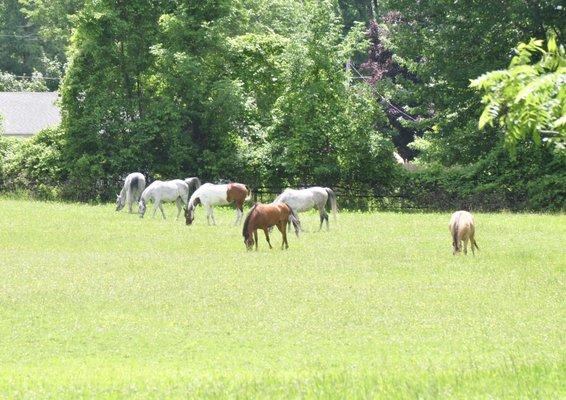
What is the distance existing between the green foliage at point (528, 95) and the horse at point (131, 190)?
107 ft

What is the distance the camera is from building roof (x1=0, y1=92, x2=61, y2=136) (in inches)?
2938

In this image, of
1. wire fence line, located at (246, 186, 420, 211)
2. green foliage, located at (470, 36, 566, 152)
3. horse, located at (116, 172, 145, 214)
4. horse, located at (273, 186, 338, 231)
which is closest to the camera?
green foliage, located at (470, 36, 566, 152)

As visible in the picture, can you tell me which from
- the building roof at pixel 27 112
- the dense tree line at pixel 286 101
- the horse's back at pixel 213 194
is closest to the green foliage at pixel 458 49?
the dense tree line at pixel 286 101

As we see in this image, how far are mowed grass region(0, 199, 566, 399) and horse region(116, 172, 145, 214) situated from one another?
10.6m

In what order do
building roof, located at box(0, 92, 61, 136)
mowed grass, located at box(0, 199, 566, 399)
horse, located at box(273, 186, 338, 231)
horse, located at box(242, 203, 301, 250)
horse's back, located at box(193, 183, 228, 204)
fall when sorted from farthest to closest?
building roof, located at box(0, 92, 61, 136), horse's back, located at box(193, 183, 228, 204), horse, located at box(273, 186, 338, 231), horse, located at box(242, 203, 301, 250), mowed grass, located at box(0, 199, 566, 399)

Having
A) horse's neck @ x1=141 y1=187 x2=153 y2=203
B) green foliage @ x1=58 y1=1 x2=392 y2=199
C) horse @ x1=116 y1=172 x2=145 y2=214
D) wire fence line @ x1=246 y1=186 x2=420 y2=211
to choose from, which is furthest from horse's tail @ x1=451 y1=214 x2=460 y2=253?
green foliage @ x1=58 y1=1 x2=392 y2=199

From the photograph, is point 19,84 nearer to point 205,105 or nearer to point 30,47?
point 30,47

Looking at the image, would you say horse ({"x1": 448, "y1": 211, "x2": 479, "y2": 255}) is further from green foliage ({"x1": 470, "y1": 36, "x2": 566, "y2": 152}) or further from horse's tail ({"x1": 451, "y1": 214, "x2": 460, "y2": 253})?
green foliage ({"x1": 470, "y1": 36, "x2": 566, "y2": 152})

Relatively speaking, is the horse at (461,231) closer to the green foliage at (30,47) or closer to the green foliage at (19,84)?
the green foliage at (30,47)

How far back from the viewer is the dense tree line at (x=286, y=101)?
1795 inches

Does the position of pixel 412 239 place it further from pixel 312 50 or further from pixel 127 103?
pixel 127 103

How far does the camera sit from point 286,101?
4856 cm

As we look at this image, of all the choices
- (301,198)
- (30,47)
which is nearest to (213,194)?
(301,198)

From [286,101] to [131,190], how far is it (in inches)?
368
